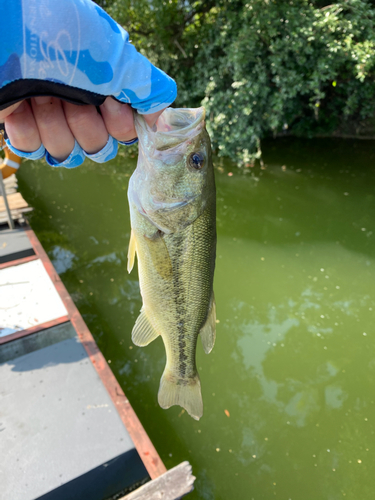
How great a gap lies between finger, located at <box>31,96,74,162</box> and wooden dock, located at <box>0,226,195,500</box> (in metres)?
1.94

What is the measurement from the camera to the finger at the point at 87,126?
1158mm

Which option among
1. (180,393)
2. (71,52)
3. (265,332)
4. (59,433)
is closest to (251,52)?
(265,332)

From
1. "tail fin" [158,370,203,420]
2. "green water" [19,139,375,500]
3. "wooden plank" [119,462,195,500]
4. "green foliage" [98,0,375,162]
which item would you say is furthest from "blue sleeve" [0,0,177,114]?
"green foliage" [98,0,375,162]

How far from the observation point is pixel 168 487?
201 cm

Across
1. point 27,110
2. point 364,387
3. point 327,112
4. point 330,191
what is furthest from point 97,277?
point 327,112

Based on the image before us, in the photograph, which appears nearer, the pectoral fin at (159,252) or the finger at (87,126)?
the finger at (87,126)

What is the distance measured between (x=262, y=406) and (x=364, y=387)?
1.20m

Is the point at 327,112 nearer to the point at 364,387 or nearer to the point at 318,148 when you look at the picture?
the point at 318,148

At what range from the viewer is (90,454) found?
2158 millimetres

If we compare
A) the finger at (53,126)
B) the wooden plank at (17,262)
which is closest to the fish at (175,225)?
the finger at (53,126)

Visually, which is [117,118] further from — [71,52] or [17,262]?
[17,262]

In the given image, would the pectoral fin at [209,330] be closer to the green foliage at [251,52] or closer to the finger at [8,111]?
the finger at [8,111]

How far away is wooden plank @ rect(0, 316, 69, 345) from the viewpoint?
2953 millimetres

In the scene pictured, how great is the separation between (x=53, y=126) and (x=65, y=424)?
82.8 inches
